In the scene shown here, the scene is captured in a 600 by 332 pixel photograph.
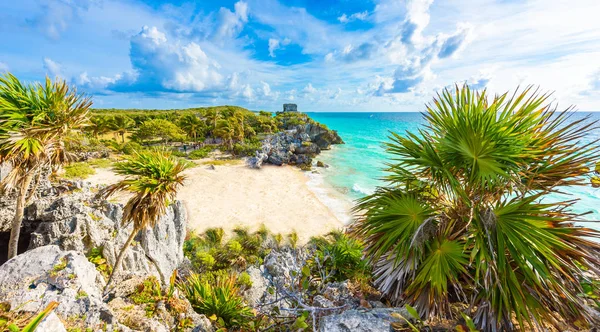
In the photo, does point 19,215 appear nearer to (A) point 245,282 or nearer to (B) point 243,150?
(A) point 245,282

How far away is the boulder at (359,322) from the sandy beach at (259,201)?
479 inches

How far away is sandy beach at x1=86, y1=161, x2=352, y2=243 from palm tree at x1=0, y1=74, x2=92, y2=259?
25.2 feet

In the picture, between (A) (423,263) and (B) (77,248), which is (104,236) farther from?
(A) (423,263)

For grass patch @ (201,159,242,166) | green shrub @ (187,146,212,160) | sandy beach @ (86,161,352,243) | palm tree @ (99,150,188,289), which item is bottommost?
sandy beach @ (86,161,352,243)

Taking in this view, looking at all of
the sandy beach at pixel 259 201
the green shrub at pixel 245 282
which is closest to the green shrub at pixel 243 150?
the sandy beach at pixel 259 201

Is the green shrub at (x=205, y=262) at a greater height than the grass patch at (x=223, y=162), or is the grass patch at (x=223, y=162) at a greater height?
the green shrub at (x=205, y=262)

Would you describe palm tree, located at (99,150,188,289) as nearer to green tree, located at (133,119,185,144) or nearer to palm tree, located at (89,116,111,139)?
green tree, located at (133,119,185,144)

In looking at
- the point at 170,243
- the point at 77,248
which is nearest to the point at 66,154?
the point at 77,248

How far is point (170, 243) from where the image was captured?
9.05 metres

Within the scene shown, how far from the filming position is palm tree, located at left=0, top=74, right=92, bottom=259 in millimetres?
4719

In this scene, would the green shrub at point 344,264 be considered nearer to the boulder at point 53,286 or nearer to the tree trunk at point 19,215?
the boulder at point 53,286

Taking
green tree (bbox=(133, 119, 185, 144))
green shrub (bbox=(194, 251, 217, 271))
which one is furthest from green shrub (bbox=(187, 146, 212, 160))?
green shrub (bbox=(194, 251, 217, 271))

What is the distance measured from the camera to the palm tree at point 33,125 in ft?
15.5

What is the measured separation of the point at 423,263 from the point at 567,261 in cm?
167
